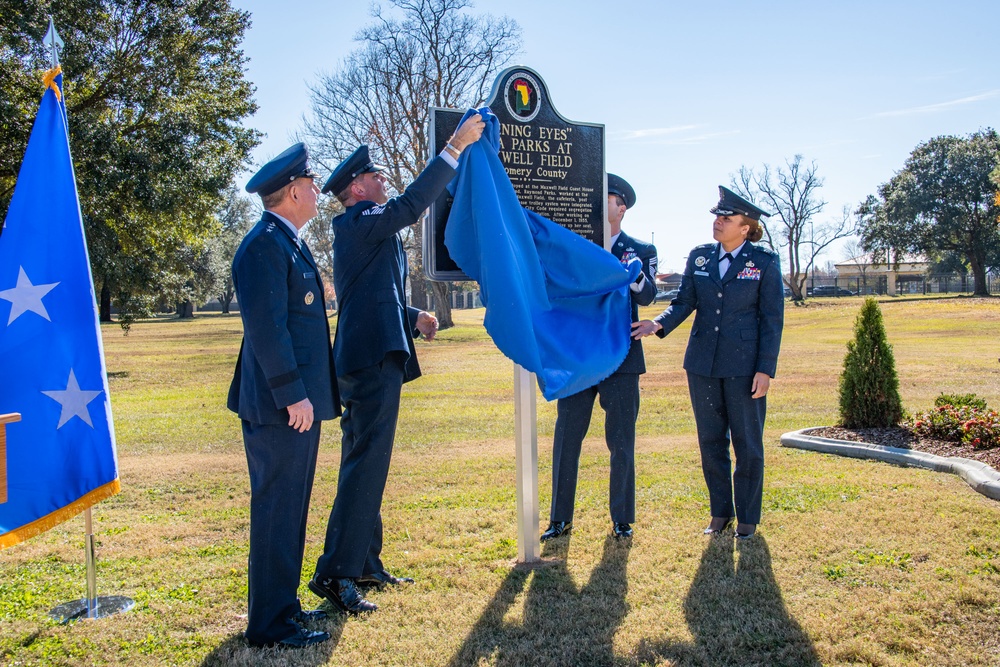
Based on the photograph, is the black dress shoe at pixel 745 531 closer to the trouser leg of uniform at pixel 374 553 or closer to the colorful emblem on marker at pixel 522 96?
the trouser leg of uniform at pixel 374 553

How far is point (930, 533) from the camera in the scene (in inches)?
213

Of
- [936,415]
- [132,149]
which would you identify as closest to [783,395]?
[936,415]

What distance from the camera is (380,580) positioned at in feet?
15.7

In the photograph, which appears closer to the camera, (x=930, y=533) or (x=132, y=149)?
(x=930, y=533)

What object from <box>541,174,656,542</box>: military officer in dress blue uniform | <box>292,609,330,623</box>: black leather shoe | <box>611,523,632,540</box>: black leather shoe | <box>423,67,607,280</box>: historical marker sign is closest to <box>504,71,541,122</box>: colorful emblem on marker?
<box>423,67,607,280</box>: historical marker sign

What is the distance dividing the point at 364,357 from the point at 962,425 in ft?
20.5

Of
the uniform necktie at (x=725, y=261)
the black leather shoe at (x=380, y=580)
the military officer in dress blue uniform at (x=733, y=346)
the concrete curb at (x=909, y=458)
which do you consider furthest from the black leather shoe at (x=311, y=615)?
the concrete curb at (x=909, y=458)

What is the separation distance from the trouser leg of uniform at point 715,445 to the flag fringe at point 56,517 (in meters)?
3.60

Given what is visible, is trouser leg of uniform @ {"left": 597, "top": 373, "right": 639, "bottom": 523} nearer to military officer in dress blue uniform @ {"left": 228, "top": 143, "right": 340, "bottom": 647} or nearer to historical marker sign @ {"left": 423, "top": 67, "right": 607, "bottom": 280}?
historical marker sign @ {"left": 423, "top": 67, "right": 607, "bottom": 280}

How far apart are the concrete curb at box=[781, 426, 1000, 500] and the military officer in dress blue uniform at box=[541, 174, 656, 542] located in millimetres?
2854

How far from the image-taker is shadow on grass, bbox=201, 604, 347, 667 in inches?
147

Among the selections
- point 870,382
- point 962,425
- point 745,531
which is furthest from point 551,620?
point 870,382

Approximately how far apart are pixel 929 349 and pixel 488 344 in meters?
14.4

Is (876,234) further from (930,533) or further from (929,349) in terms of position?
(930,533)
